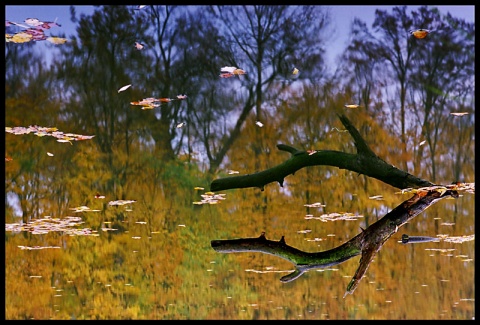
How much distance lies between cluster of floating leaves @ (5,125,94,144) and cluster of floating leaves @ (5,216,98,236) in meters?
0.94

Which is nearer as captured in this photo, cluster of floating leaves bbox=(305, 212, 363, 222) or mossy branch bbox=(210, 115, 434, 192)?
mossy branch bbox=(210, 115, 434, 192)

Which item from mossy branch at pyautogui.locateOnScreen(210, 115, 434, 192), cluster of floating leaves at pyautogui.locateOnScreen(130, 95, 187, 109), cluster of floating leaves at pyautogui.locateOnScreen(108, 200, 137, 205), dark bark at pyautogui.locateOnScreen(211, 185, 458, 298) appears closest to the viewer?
dark bark at pyautogui.locateOnScreen(211, 185, 458, 298)

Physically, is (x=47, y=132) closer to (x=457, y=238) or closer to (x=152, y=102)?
(x=152, y=102)

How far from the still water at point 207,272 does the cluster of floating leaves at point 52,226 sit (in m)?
0.01

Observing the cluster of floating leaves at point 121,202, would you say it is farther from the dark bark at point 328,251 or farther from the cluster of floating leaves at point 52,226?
the dark bark at point 328,251

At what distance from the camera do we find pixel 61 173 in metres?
6.86

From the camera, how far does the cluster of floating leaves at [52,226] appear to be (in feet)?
22.2

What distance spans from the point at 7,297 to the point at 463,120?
19.1 feet

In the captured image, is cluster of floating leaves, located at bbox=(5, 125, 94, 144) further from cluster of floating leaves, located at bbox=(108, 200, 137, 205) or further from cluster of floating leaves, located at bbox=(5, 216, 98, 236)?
cluster of floating leaves, located at bbox=(5, 216, 98, 236)

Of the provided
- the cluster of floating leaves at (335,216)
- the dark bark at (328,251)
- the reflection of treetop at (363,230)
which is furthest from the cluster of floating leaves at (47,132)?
the dark bark at (328,251)

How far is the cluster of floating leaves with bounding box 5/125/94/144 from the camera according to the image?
22.6 feet

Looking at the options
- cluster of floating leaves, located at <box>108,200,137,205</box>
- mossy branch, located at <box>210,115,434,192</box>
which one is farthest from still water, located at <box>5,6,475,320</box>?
mossy branch, located at <box>210,115,434,192</box>

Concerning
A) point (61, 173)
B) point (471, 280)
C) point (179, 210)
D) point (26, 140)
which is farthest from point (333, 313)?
point (26, 140)

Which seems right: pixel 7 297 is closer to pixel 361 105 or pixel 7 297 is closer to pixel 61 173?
pixel 61 173
